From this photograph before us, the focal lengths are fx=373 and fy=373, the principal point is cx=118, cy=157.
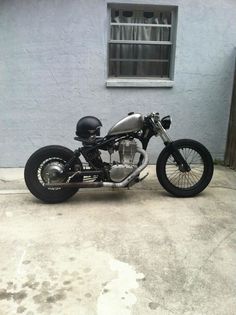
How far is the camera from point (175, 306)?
2.56 metres

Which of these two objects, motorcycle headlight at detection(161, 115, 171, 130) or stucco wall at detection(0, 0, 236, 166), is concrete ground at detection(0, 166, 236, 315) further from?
stucco wall at detection(0, 0, 236, 166)

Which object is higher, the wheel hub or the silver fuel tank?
the silver fuel tank

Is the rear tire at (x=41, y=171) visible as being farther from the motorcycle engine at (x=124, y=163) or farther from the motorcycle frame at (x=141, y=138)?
the motorcycle engine at (x=124, y=163)

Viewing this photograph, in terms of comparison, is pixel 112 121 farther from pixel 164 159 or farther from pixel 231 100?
pixel 231 100

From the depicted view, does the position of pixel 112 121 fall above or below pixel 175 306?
above

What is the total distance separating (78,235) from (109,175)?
38.3 inches

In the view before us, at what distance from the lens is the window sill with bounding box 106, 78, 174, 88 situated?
208 inches

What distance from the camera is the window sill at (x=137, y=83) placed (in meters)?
5.29

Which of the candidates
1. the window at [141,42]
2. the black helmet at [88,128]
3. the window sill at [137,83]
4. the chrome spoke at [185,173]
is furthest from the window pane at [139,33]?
the chrome spoke at [185,173]

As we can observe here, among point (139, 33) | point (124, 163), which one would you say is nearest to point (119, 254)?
point (124, 163)

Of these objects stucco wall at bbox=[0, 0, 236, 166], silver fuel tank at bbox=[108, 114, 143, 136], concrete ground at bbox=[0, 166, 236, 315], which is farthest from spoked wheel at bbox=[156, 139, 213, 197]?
stucco wall at bbox=[0, 0, 236, 166]

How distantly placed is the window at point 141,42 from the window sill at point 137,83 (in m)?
0.10

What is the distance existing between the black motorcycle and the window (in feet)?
4.45

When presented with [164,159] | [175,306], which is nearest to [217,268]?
[175,306]
